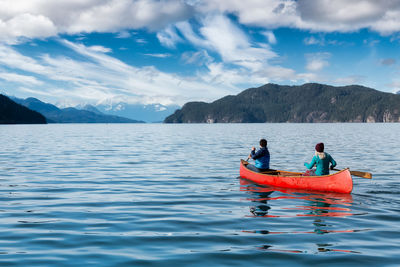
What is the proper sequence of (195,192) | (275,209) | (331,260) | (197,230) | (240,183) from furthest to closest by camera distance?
1. (240,183)
2. (195,192)
3. (275,209)
4. (197,230)
5. (331,260)

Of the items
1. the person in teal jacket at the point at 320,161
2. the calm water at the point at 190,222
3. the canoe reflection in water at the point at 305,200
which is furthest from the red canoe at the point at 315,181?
the person in teal jacket at the point at 320,161

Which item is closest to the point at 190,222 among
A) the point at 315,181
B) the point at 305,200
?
the point at 305,200

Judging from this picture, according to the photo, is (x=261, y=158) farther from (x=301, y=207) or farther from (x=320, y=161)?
(x=301, y=207)

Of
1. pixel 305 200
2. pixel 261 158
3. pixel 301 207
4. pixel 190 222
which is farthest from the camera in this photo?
pixel 261 158

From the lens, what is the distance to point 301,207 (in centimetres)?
1498

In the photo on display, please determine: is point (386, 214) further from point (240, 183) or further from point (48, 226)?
point (48, 226)

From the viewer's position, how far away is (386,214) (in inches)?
531

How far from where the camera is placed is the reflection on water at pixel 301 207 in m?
11.2

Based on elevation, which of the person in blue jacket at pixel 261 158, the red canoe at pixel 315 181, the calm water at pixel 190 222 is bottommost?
the calm water at pixel 190 222

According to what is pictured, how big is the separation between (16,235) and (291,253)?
8.01m

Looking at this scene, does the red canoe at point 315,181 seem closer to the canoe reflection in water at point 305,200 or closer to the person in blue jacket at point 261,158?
the canoe reflection in water at point 305,200

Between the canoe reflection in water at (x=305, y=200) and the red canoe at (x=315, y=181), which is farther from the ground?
the red canoe at (x=315, y=181)

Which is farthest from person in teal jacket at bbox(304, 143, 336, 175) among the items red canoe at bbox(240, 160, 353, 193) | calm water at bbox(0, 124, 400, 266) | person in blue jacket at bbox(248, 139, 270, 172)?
person in blue jacket at bbox(248, 139, 270, 172)

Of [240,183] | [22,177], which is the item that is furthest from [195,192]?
[22,177]
